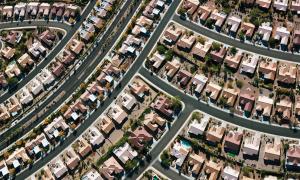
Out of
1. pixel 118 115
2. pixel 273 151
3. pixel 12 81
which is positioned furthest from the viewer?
pixel 12 81

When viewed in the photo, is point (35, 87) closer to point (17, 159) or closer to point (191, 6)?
point (17, 159)

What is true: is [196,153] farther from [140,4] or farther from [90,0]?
[90,0]

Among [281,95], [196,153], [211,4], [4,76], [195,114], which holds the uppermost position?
[211,4]

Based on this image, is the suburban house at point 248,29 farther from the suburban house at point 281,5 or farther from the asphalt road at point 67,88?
the asphalt road at point 67,88

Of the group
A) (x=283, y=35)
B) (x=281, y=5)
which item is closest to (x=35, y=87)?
(x=283, y=35)

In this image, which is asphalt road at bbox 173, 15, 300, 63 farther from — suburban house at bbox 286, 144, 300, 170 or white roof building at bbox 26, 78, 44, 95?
white roof building at bbox 26, 78, 44, 95

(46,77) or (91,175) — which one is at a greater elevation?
(46,77)

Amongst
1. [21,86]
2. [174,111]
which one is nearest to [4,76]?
[21,86]

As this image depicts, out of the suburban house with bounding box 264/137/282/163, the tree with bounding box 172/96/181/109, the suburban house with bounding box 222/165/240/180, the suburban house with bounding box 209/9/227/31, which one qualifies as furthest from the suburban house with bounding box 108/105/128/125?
the suburban house with bounding box 264/137/282/163

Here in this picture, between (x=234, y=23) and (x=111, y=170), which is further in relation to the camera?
(x=234, y=23)
